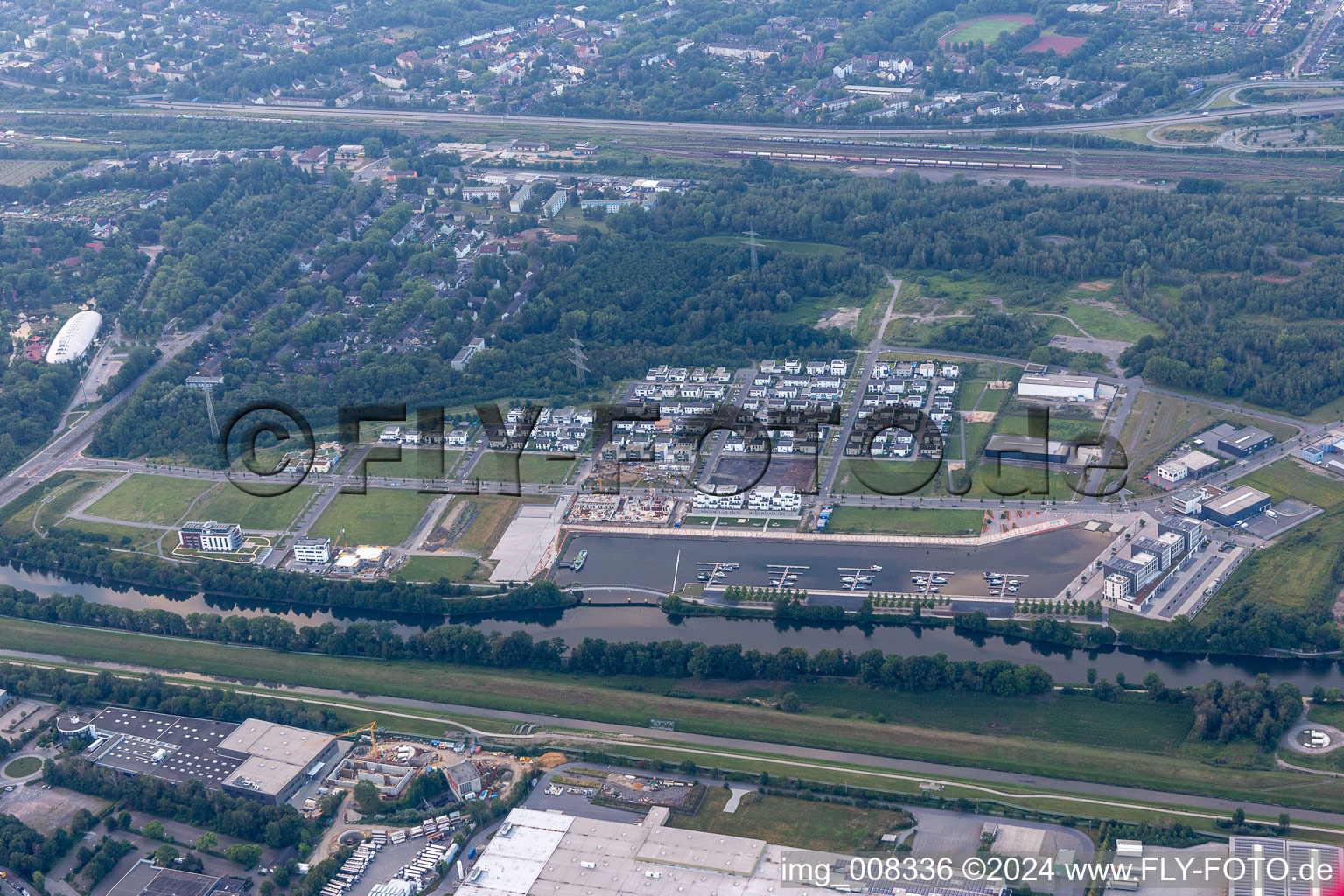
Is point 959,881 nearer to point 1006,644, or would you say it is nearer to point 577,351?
point 1006,644

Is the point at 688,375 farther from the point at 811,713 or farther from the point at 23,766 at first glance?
the point at 23,766

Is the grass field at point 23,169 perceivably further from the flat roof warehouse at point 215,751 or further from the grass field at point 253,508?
the flat roof warehouse at point 215,751

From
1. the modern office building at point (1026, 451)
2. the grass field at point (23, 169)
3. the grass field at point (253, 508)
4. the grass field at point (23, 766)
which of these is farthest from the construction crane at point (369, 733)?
the grass field at point (23, 169)

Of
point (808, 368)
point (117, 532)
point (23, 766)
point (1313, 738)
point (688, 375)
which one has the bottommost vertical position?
point (23, 766)

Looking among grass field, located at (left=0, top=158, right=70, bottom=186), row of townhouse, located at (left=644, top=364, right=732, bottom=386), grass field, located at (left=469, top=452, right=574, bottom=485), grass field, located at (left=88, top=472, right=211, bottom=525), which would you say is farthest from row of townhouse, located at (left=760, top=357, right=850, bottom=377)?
grass field, located at (left=0, top=158, right=70, bottom=186)

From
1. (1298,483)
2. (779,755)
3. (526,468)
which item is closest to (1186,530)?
(1298,483)

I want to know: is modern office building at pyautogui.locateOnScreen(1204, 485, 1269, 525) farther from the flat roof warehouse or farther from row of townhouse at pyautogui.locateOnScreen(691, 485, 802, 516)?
the flat roof warehouse
